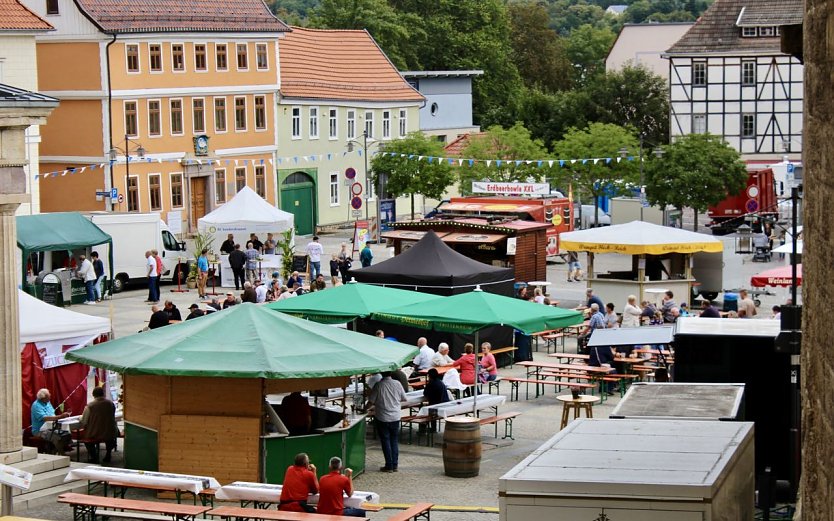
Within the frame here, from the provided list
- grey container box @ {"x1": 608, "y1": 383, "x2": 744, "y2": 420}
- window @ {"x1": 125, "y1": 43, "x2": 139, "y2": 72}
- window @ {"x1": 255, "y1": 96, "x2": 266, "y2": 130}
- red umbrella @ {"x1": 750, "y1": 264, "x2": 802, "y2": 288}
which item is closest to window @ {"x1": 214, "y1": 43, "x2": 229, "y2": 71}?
window @ {"x1": 255, "y1": 96, "x2": 266, "y2": 130}

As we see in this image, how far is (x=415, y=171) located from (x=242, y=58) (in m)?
7.58

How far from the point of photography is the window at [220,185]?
59.3m

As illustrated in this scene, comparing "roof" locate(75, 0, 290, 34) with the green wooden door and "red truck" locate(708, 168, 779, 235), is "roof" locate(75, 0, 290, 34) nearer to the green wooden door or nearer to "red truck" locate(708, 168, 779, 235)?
the green wooden door

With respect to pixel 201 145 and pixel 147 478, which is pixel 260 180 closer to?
pixel 201 145

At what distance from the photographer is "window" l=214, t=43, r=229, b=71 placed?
59312 millimetres

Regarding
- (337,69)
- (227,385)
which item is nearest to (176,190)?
(337,69)

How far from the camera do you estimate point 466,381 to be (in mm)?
26047

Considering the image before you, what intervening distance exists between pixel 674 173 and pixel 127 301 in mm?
23094

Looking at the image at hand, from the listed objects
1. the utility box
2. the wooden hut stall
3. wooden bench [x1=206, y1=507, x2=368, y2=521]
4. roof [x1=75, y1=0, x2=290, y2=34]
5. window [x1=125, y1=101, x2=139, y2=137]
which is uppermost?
roof [x1=75, y1=0, x2=290, y2=34]

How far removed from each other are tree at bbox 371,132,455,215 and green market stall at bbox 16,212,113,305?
804 inches

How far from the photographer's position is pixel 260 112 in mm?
61875

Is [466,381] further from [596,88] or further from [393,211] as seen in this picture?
[596,88]

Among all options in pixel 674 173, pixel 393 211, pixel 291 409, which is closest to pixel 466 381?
pixel 291 409

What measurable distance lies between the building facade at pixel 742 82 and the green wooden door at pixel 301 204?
18021 mm
